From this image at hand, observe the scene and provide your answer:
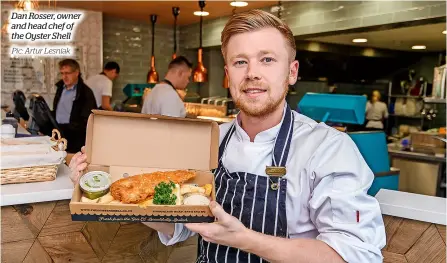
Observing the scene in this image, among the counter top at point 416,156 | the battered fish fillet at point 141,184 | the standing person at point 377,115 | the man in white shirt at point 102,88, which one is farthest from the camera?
the standing person at point 377,115

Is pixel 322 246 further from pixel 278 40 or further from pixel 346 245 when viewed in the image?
pixel 278 40

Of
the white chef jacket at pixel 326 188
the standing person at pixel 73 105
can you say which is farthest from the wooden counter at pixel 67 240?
the standing person at pixel 73 105

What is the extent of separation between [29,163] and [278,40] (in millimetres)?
1284

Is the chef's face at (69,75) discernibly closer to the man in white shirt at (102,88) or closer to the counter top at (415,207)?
the man in white shirt at (102,88)

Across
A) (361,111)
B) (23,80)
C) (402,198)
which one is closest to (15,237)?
(402,198)

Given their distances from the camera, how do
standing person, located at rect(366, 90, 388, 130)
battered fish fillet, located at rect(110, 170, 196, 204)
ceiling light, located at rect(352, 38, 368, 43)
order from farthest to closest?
standing person, located at rect(366, 90, 388, 130), ceiling light, located at rect(352, 38, 368, 43), battered fish fillet, located at rect(110, 170, 196, 204)

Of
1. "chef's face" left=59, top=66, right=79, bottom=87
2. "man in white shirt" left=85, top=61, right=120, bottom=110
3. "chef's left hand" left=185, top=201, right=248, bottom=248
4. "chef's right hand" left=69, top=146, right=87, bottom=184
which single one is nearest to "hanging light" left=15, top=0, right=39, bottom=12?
"chef's face" left=59, top=66, right=79, bottom=87

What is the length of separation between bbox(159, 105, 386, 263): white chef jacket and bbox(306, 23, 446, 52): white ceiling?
5883 millimetres

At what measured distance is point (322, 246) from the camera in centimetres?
116

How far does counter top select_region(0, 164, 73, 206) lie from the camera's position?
175 centimetres

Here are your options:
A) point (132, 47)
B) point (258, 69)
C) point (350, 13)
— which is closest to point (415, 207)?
point (258, 69)

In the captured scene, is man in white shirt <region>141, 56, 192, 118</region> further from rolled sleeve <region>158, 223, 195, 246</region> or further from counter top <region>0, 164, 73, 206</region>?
rolled sleeve <region>158, 223, 195, 246</region>

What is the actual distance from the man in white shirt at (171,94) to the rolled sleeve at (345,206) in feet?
11.1

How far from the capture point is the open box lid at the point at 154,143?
4.81 feet
